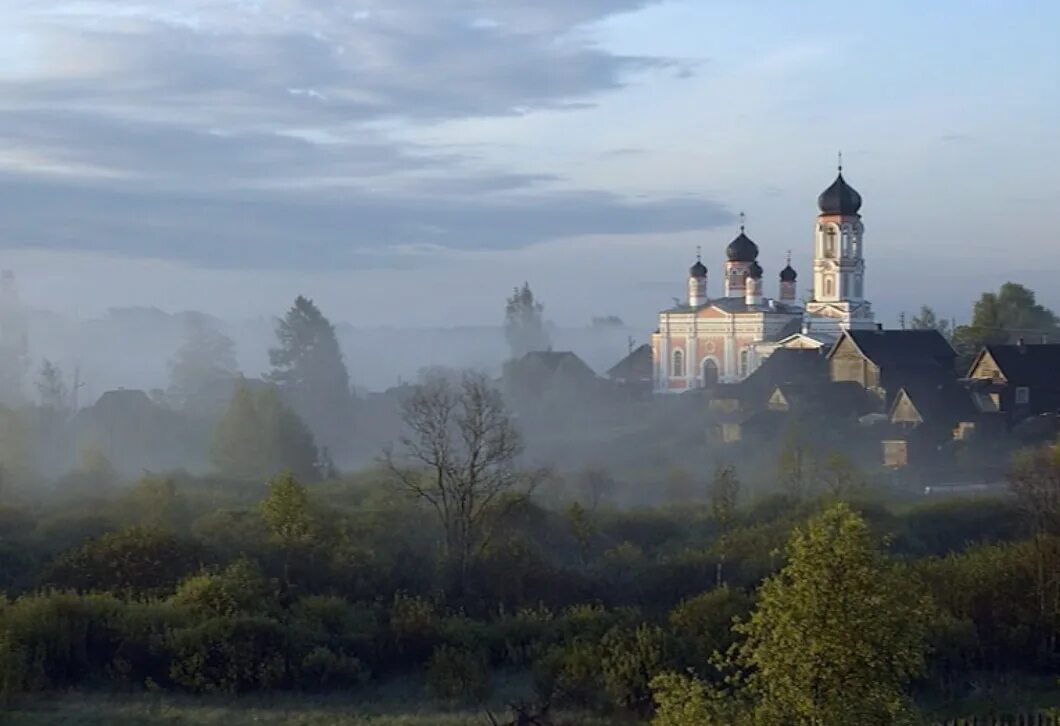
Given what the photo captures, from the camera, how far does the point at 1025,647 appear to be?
60.8ft

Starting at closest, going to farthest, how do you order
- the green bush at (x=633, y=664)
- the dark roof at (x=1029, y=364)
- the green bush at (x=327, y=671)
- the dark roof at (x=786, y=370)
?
the green bush at (x=633, y=664) → the green bush at (x=327, y=671) → the dark roof at (x=1029, y=364) → the dark roof at (x=786, y=370)

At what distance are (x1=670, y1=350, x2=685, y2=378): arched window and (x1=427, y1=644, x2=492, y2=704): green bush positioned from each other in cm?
4523

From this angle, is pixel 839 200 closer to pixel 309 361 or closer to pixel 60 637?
pixel 309 361

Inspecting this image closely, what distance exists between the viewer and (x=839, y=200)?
2256 inches

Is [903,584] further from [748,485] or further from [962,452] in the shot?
[962,452]

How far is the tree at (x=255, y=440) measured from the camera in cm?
3556

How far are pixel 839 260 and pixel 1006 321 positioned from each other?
33.0 ft

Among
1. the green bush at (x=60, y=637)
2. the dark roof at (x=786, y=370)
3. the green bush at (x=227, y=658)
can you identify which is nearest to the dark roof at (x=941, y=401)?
the dark roof at (x=786, y=370)

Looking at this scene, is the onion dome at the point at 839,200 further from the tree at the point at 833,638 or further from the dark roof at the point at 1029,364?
the tree at the point at 833,638

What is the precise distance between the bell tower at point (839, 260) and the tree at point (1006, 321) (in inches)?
197

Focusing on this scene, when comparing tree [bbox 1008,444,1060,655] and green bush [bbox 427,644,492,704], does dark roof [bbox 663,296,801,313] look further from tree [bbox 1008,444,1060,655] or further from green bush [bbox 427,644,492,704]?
green bush [bbox 427,644,492,704]

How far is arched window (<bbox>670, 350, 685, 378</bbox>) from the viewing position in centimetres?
6209

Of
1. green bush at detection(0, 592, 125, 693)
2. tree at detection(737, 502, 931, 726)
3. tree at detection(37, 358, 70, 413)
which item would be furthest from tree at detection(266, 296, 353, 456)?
tree at detection(737, 502, 931, 726)

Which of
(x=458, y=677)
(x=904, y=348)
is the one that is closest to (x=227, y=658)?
(x=458, y=677)
